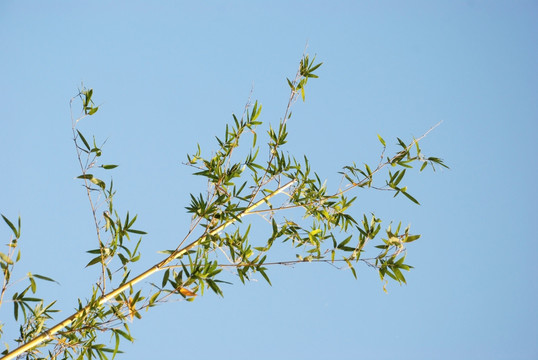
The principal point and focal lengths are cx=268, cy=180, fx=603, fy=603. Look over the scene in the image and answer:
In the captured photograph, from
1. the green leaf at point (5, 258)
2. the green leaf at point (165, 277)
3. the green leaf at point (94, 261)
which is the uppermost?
the green leaf at point (94, 261)

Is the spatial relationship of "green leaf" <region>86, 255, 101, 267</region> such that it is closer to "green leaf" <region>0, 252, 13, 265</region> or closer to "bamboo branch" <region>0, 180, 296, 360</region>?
"bamboo branch" <region>0, 180, 296, 360</region>

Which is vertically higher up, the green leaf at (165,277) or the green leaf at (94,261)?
the green leaf at (94,261)

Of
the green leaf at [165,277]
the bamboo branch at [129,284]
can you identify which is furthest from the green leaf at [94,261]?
the green leaf at [165,277]

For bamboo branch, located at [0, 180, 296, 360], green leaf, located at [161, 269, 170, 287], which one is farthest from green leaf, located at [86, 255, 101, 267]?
green leaf, located at [161, 269, 170, 287]

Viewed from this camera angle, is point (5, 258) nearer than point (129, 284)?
Yes

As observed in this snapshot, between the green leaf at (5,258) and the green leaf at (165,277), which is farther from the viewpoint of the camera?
the green leaf at (165,277)

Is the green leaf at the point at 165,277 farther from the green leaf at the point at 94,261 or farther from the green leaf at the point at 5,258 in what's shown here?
the green leaf at the point at 5,258

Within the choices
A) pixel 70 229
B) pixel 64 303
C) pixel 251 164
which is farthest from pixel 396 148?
pixel 64 303

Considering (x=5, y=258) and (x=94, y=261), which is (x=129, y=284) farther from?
(x=5, y=258)

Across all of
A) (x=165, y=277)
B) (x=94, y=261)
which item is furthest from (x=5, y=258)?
(x=165, y=277)

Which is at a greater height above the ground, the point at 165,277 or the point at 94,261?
the point at 94,261

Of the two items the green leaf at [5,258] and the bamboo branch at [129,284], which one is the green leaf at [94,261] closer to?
the bamboo branch at [129,284]

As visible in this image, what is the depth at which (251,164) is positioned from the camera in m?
2.75

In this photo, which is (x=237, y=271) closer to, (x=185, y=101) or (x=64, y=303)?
(x=185, y=101)
